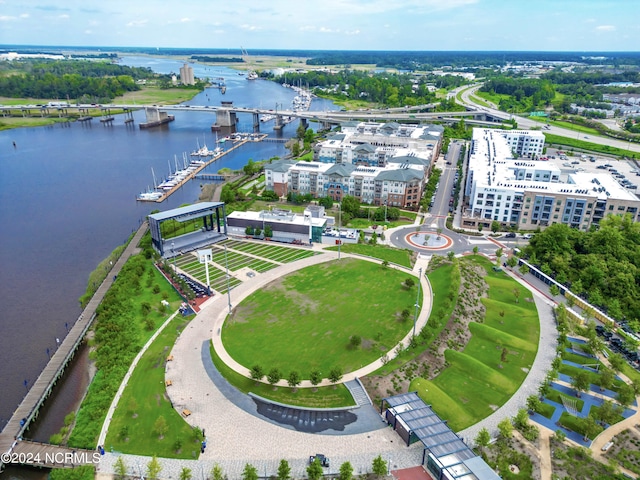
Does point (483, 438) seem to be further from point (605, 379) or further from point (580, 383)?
point (605, 379)

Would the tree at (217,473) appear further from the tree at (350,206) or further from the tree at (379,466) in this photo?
the tree at (350,206)

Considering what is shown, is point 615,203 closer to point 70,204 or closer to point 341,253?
point 341,253

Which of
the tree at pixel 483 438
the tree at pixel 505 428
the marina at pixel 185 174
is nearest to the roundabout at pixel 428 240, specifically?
the tree at pixel 505 428

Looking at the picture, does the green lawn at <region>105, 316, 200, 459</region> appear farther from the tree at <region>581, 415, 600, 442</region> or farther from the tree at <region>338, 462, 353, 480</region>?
the tree at <region>581, 415, 600, 442</region>

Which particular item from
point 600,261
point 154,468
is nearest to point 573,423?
point 600,261

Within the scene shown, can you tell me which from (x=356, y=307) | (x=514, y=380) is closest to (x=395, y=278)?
(x=356, y=307)

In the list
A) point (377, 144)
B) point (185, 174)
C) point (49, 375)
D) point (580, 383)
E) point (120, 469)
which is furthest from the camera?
point (377, 144)
